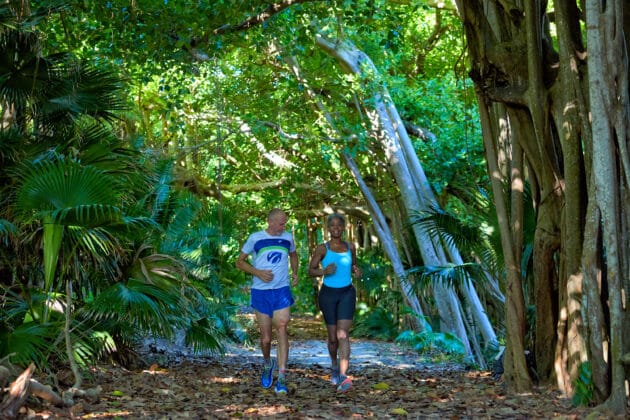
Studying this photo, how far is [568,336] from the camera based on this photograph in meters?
7.25

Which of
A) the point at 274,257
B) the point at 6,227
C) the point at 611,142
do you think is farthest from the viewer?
the point at 274,257

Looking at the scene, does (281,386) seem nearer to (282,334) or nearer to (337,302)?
(282,334)

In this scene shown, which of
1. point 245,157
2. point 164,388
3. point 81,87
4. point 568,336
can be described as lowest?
point 164,388

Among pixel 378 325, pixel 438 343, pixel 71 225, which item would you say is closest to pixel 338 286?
pixel 71 225

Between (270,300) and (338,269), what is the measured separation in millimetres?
694

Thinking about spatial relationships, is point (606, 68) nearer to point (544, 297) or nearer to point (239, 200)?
point (544, 297)

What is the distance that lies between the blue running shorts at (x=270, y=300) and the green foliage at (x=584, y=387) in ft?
8.54

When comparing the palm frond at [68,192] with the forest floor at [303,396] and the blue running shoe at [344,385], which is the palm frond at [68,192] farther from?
the blue running shoe at [344,385]

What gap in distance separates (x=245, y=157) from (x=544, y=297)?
15.3 meters

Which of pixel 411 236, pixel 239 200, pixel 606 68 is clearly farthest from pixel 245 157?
pixel 606 68

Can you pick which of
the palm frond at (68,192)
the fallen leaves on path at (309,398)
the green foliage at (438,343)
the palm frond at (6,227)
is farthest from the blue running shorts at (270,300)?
the green foliage at (438,343)

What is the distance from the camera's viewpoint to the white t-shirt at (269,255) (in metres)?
7.66

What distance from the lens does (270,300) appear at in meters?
7.71

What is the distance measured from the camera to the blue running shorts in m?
7.71
